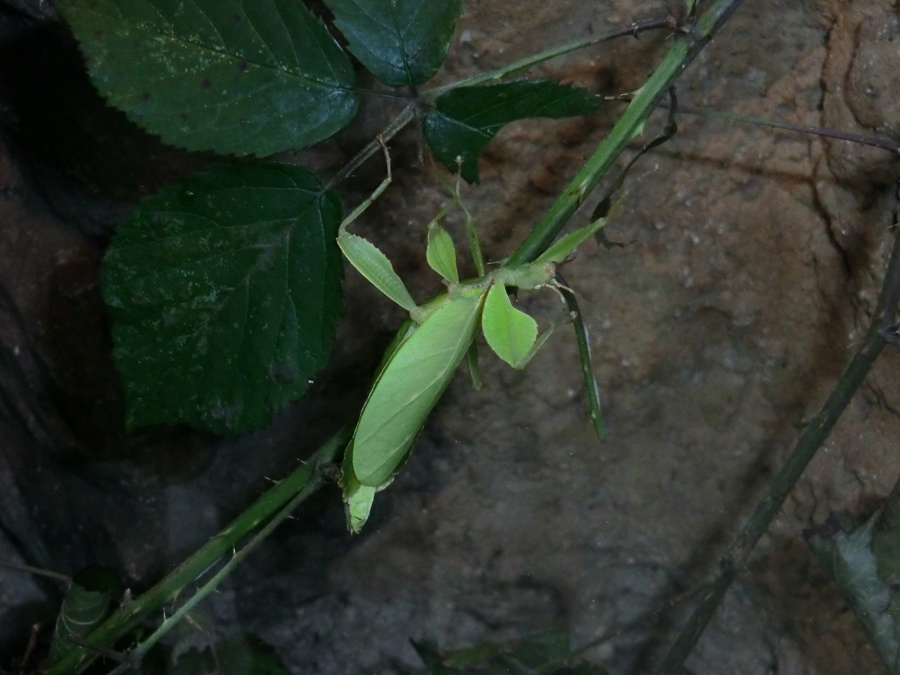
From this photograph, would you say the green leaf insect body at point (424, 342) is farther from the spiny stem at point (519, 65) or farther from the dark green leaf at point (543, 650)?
the dark green leaf at point (543, 650)

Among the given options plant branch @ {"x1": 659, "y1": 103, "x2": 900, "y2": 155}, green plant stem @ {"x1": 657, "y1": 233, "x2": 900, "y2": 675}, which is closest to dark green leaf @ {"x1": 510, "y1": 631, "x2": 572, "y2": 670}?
green plant stem @ {"x1": 657, "y1": 233, "x2": 900, "y2": 675}

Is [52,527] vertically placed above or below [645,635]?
above

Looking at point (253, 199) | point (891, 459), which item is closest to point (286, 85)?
point (253, 199)

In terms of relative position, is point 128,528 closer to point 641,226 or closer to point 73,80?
point 73,80

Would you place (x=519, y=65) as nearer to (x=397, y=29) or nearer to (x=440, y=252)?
(x=397, y=29)

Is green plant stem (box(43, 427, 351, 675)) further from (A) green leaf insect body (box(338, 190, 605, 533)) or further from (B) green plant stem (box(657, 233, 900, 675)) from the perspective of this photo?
(B) green plant stem (box(657, 233, 900, 675))

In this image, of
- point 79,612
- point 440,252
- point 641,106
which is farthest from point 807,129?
point 79,612
